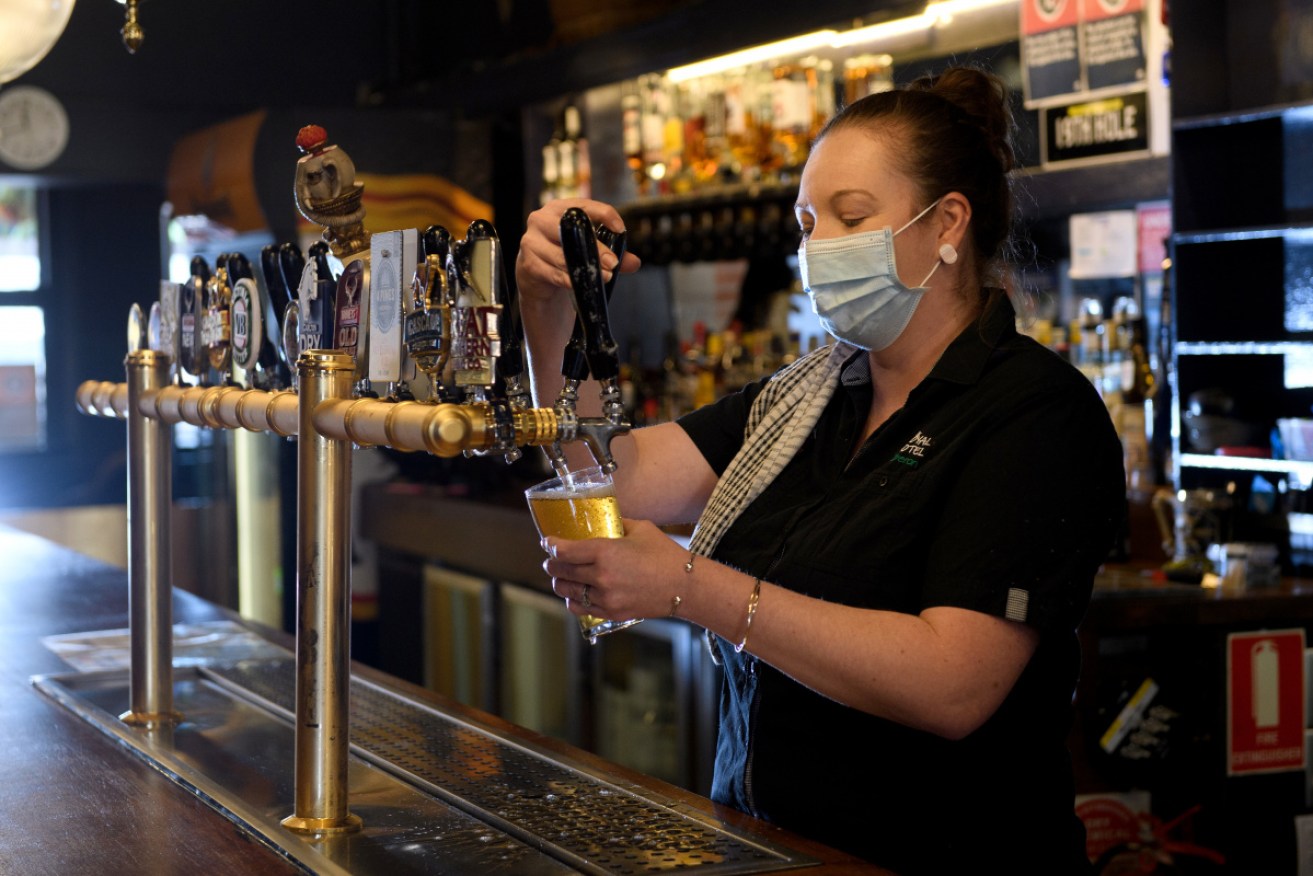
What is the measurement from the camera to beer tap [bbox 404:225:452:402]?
112cm

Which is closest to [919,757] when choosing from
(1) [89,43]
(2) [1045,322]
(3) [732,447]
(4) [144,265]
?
(3) [732,447]

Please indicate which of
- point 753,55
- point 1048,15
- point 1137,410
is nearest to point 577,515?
point 1137,410

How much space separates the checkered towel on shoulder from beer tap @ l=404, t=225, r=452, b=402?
1.68ft

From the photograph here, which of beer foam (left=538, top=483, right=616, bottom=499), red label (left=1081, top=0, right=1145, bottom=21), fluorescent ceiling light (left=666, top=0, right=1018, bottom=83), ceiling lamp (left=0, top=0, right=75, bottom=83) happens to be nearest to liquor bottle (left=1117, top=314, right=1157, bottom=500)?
red label (left=1081, top=0, right=1145, bottom=21)

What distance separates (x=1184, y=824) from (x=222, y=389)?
200 cm

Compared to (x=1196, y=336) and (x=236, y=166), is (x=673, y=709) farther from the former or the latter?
(x=236, y=166)

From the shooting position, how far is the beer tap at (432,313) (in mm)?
1124

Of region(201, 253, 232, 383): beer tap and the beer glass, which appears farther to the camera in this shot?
region(201, 253, 232, 383): beer tap

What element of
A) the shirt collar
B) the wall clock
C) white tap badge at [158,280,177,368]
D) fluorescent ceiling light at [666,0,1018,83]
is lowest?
the shirt collar

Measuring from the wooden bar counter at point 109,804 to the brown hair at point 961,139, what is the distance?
26.7 inches

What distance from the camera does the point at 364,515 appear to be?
541 cm

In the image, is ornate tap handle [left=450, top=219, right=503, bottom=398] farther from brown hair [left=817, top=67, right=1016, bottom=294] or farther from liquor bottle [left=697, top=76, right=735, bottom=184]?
liquor bottle [left=697, top=76, right=735, bottom=184]

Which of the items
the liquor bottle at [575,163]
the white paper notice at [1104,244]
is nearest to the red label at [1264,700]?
the white paper notice at [1104,244]

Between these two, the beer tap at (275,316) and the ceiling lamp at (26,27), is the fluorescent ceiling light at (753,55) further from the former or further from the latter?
the beer tap at (275,316)
